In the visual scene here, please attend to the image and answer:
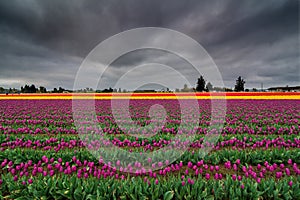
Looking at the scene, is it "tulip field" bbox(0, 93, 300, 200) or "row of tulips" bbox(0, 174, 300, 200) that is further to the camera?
"tulip field" bbox(0, 93, 300, 200)

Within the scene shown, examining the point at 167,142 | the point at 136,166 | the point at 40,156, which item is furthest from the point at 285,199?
the point at 40,156

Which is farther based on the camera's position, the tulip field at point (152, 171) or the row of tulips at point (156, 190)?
the tulip field at point (152, 171)

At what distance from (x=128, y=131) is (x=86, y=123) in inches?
141

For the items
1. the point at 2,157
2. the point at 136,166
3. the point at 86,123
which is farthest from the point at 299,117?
the point at 2,157

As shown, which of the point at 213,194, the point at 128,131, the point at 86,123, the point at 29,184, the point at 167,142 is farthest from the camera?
the point at 86,123

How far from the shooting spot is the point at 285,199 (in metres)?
3.36

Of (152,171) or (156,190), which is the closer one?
(156,190)

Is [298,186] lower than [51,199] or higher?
higher

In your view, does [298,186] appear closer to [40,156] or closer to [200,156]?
[200,156]

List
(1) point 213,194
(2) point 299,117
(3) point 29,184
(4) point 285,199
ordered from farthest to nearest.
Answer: (2) point 299,117 < (3) point 29,184 < (1) point 213,194 < (4) point 285,199

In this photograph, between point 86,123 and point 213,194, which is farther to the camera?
point 86,123

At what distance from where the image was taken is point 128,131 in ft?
30.8

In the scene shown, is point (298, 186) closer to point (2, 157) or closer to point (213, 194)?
point (213, 194)

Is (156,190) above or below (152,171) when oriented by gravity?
above
